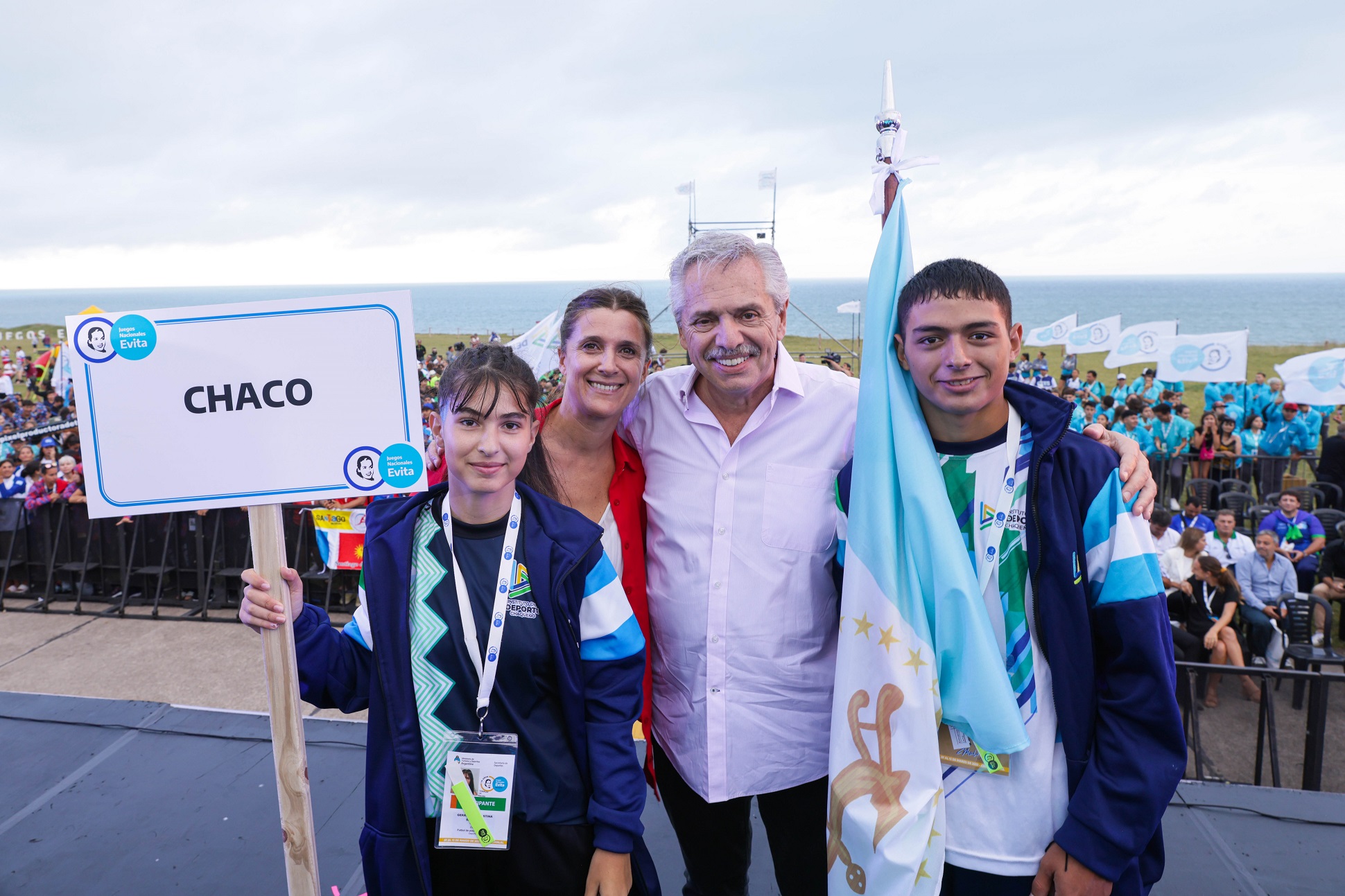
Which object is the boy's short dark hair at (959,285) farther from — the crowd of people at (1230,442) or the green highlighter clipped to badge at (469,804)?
the crowd of people at (1230,442)

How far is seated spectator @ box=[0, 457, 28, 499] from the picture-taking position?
26.4 feet

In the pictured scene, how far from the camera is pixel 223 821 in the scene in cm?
306

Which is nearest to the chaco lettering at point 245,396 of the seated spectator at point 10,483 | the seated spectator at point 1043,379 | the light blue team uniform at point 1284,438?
the seated spectator at point 10,483

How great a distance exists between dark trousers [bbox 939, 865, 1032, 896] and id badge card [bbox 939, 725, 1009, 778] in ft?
0.76

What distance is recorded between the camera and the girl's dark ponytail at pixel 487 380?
179 centimetres

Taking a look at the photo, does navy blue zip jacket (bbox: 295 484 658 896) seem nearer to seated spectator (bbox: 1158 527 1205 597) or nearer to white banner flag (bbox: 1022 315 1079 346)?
seated spectator (bbox: 1158 527 1205 597)

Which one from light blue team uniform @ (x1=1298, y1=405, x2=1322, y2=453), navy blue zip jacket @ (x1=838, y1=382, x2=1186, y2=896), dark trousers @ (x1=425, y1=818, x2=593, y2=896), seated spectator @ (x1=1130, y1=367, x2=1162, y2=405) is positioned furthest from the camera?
seated spectator @ (x1=1130, y1=367, x2=1162, y2=405)

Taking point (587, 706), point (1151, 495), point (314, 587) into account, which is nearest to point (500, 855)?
point (587, 706)

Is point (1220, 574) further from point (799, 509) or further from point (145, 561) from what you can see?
point (145, 561)

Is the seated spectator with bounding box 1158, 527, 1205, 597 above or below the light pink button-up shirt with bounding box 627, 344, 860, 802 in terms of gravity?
below

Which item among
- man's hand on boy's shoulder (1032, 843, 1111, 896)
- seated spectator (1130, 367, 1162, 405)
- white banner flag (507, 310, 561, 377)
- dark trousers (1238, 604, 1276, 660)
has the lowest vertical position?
dark trousers (1238, 604, 1276, 660)

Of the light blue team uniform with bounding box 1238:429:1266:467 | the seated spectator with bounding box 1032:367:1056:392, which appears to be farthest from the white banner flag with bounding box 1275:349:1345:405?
the seated spectator with bounding box 1032:367:1056:392

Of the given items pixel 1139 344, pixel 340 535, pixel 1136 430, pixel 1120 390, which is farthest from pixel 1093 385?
pixel 340 535

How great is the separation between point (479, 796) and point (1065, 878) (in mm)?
1268
